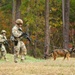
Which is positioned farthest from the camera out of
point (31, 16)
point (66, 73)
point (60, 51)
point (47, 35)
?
point (31, 16)

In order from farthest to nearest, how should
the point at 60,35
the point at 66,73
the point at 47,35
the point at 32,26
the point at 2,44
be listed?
the point at 60,35 < the point at 32,26 < the point at 47,35 < the point at 2,44 < the point at 66,73

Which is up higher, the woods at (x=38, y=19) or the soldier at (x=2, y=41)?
the woods at (x=38, y=19)

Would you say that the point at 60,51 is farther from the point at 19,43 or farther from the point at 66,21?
the point at 66,21

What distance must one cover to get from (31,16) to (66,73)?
117ft

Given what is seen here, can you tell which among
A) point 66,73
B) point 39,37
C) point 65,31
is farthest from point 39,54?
point 66,73

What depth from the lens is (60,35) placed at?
56.4m

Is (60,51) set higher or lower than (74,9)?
lower

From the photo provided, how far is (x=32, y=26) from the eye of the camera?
5244 centimetres

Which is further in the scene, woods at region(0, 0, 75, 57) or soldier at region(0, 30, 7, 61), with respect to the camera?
woods at region(0, 0, 75, 57)

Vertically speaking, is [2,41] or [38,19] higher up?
[38,19]

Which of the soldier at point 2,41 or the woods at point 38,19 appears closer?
the soldier at point 2,41

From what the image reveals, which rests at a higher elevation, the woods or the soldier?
the woods

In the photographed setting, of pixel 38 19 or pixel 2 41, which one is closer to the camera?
pixel 2 41

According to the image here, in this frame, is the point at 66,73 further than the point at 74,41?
→ No
